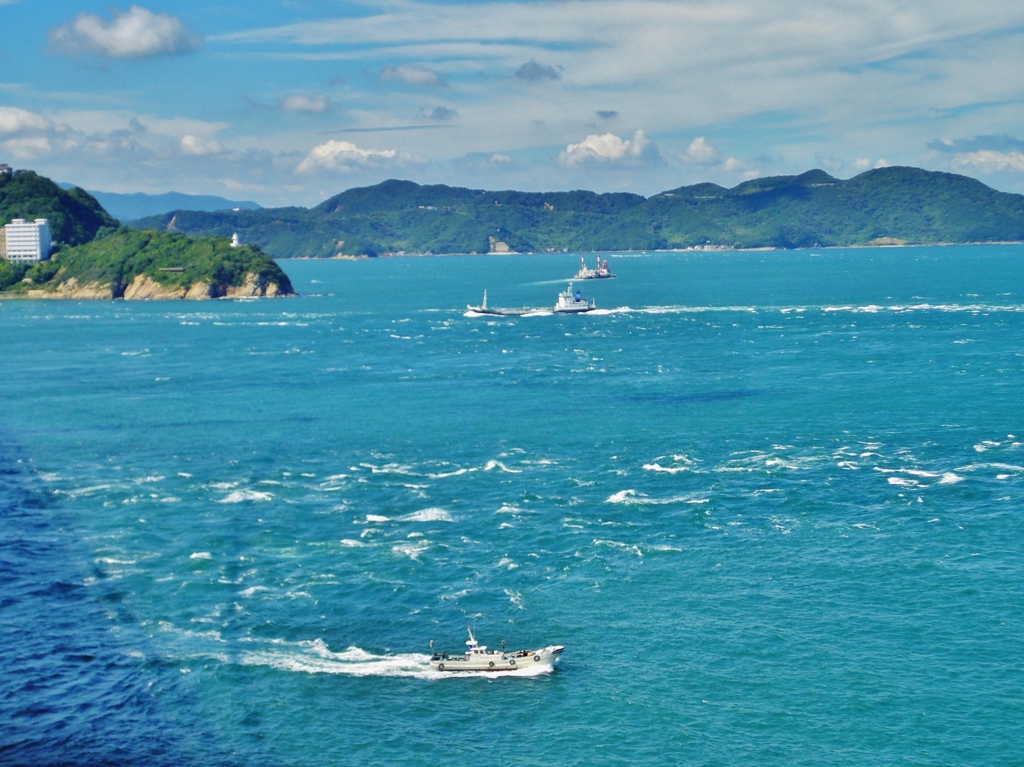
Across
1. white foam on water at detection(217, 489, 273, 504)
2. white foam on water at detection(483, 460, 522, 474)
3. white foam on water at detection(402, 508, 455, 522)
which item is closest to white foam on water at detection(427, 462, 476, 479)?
white foam on water at detection(483, 460, 522, 474)

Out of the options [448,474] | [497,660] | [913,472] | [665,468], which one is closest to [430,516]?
[448,474]

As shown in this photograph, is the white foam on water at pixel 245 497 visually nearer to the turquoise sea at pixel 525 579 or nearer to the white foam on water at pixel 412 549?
the turquoise sea at pixel 525 579

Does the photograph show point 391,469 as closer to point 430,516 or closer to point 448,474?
point 448,474

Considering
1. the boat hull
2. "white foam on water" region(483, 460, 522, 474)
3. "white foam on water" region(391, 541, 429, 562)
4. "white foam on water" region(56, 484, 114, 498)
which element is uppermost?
"white foam on water" region(483, 460, 522, 474)

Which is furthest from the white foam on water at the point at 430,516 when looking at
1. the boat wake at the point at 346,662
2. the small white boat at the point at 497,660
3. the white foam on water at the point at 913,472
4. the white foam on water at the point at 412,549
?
the white foam on water at the point at 913,472

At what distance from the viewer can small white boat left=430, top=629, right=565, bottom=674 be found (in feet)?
217

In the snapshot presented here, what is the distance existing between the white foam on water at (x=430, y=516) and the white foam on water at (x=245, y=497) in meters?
15.0

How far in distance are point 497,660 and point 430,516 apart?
30.4 metres

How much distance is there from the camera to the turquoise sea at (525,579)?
6031cm

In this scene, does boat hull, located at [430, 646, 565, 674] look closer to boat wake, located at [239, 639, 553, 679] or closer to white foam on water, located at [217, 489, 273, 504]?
boat wake, located at [239, 639, 553, 679]

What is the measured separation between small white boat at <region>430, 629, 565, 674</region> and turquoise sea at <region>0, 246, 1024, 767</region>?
0.82 meters

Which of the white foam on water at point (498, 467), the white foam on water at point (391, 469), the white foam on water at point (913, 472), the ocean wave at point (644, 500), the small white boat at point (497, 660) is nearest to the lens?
the small white boat at point (497, 660)

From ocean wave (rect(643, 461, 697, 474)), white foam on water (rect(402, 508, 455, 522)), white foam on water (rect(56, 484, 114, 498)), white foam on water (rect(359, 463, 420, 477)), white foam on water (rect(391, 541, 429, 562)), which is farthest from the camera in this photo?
white foam on water (rect(359, 463, 420, 477))

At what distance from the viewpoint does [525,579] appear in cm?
8044
